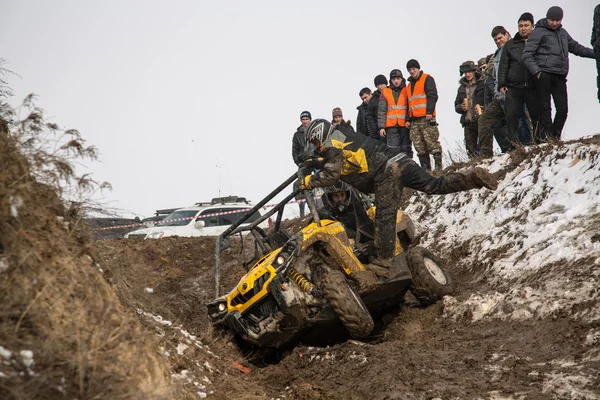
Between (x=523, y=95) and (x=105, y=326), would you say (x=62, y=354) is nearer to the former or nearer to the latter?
(x=105, y=326)

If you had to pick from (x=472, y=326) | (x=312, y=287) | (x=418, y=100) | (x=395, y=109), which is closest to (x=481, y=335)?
(x=472, y=326)

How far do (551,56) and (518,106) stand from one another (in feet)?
3.78

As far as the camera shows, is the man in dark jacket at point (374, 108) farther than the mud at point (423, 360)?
Yes

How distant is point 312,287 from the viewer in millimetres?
7621

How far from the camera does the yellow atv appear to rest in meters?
7.44

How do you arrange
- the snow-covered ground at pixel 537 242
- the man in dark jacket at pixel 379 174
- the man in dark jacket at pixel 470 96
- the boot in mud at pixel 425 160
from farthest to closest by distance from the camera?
1. the boot in mud at pixel 425 160
2. the man in dark jacket at pixel 470 96
3. the man in dark jacket at pixel 379 174
4. the snow-covered ground at pixel 537 242

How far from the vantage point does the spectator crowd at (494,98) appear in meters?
10.4

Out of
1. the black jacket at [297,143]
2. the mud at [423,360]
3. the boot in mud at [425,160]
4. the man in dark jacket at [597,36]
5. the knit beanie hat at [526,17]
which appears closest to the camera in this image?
the mud at [423,360]

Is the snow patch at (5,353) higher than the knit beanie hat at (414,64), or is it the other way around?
the knit beanie hat at (414,64)

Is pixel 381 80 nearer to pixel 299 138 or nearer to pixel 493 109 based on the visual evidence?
pixel 299 138

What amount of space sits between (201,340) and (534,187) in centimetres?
586

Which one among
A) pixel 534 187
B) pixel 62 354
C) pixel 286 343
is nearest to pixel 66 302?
pixel 62 354

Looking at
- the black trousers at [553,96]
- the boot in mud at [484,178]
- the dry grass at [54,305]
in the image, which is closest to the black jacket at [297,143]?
the black trousers at [553,96]

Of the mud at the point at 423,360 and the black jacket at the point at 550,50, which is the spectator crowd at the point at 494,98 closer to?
the black jacket at the point at 550,50
